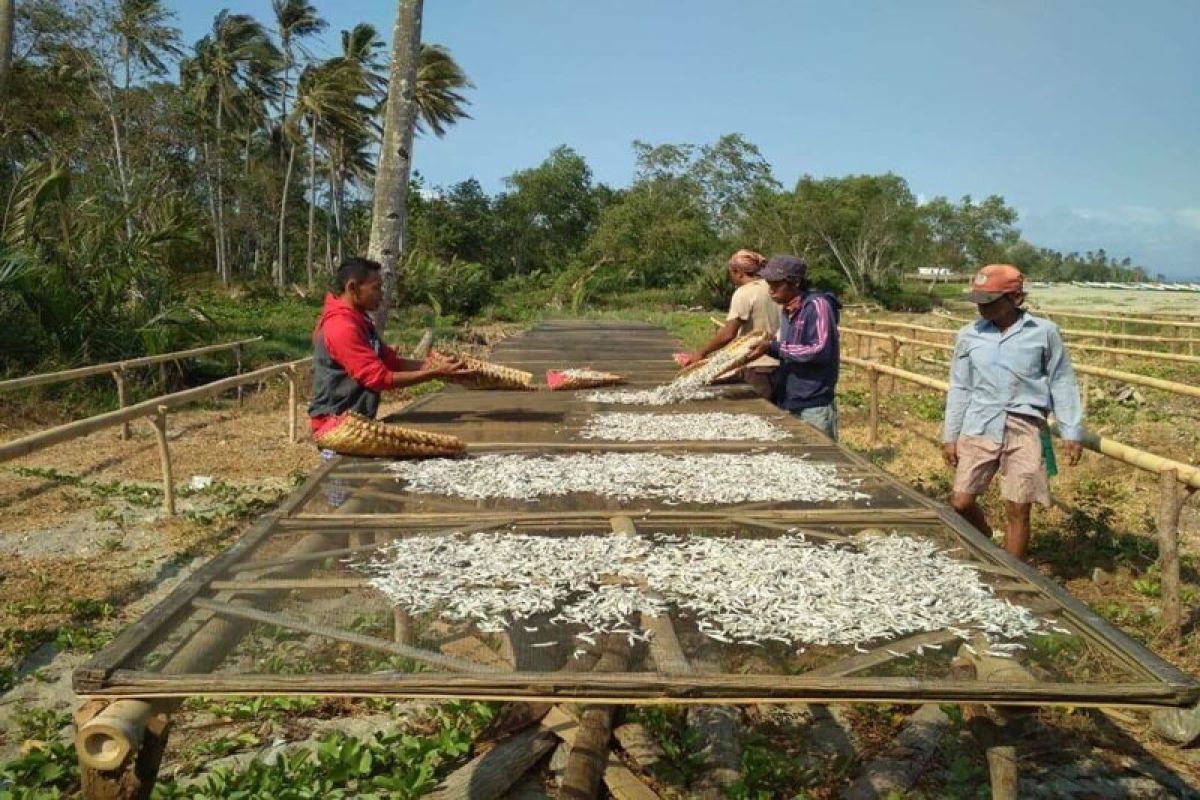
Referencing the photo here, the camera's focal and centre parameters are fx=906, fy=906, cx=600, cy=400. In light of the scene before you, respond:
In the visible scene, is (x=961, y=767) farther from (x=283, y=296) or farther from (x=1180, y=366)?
(x=283, y=296)

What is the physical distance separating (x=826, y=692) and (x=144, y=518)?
4.50 meters

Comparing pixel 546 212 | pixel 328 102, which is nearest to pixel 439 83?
pixel 328 102

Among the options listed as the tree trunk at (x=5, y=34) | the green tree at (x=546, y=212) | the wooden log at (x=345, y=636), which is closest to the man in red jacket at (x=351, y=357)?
the wooden log at (x=345, y=636)

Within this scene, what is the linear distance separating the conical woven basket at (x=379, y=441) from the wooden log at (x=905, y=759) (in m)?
1.90

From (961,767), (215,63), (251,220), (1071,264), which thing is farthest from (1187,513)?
(1071,264)

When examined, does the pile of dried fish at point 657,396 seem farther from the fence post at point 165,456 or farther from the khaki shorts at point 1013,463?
the fence post at point 165,456

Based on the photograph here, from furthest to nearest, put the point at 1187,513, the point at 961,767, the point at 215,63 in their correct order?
1. the point at 215,63
2. the point at 1187,513
3. the point at 961,767

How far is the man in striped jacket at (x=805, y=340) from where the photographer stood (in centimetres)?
426

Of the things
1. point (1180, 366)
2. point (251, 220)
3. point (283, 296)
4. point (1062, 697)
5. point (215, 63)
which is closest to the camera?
point (1062, 697)

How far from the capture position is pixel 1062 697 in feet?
4.92

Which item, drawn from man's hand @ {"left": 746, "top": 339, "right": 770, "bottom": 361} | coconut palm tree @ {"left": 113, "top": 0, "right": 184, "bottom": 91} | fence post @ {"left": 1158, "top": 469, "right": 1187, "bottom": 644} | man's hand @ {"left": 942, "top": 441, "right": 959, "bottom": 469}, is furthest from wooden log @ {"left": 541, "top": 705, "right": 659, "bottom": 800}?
coconut palm tree @ {"left": 113, "top": 0, "right": 184, "bottom": 91}

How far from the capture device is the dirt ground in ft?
9.37

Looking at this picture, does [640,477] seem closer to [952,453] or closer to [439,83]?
[952,453]

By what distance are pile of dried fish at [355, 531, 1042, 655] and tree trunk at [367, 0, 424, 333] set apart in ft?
18.8
